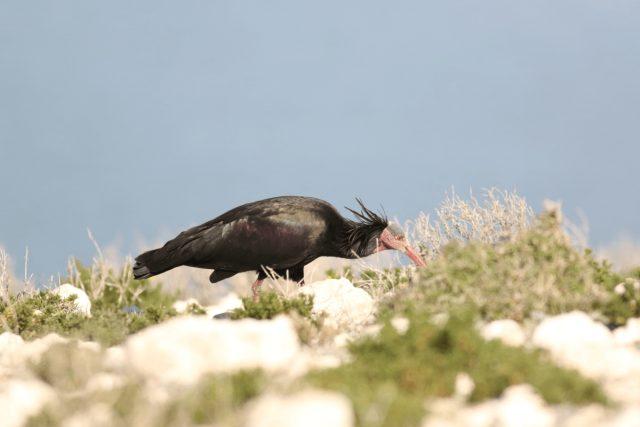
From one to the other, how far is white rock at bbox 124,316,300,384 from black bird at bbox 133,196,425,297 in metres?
5.23

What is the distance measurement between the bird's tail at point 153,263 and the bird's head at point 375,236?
219cm

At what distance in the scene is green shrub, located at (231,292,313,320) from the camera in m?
8.12

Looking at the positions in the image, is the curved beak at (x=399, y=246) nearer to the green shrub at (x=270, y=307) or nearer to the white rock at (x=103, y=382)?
the green shrub at (x=270, y=307)

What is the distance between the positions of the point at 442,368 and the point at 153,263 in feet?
20.5

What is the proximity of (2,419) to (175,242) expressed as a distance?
19.6 ft

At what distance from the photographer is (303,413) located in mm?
3432

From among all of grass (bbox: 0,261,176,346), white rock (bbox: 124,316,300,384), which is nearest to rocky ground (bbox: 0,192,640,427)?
white rock (bbox: 124,316,300,384)

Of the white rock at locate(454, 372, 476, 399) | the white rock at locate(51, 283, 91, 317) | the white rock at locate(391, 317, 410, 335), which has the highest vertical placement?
the white rock at locate(51, 283, 91, 317)

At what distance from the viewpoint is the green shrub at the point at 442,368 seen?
4.64 meters

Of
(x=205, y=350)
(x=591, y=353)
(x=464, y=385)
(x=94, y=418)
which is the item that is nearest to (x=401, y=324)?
(x=464, y=385)

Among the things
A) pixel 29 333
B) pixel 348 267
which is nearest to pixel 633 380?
pixel 29 333

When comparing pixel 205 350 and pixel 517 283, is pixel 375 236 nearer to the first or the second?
pixel 517 283

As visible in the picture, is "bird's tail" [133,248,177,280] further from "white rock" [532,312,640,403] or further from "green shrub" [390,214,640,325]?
"white rock" [532,312,640,403]

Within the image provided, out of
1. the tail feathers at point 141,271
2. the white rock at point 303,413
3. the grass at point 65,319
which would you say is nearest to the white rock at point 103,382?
the white rock at point 303,413
